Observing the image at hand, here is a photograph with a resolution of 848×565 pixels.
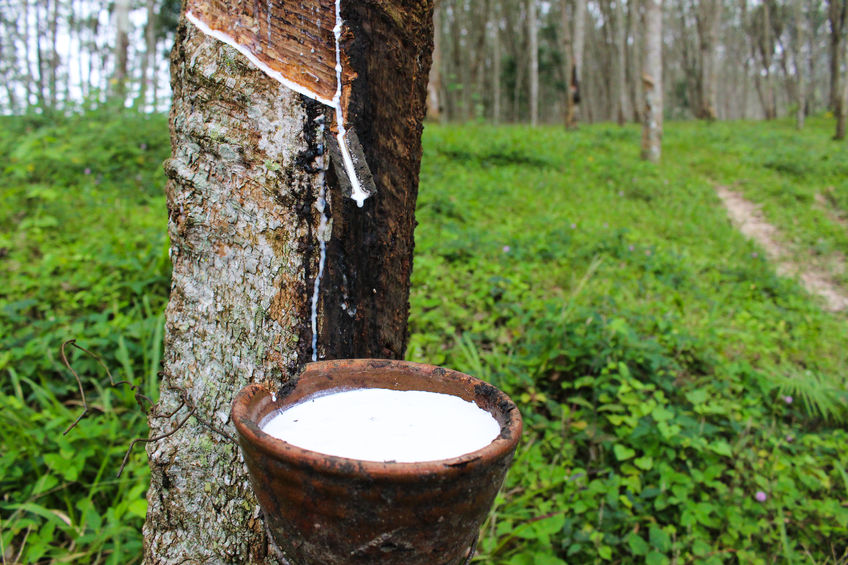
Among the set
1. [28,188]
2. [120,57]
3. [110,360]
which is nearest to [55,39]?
[120,57]

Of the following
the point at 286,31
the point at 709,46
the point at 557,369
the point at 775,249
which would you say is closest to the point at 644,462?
the point at 557,369

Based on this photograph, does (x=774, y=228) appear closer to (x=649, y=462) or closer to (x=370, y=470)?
(x=649, y=462)

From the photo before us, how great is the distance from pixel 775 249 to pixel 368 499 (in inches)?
275

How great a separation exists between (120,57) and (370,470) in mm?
10224

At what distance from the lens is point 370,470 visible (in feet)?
2.43

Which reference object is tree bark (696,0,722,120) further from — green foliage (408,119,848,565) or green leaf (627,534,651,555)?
green leaf (627,534,651,555)

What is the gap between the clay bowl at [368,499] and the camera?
756 millimetres

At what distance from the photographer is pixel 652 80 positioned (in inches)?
359

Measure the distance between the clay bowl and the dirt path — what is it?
5229mm

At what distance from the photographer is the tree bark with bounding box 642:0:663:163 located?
8.82 metres

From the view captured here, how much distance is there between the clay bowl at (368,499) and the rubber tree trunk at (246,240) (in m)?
0.31

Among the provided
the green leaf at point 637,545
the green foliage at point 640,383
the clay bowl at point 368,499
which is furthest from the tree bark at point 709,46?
the clay bowl at point 368,499

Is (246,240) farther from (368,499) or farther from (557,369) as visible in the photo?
(557,369)

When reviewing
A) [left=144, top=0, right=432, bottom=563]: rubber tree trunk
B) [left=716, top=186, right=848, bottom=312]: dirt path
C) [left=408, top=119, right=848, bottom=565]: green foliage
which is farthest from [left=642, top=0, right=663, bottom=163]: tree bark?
[left=144, top=0, right=432, bottom=563]: rubber tree trunk
